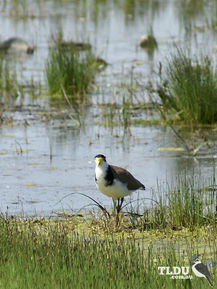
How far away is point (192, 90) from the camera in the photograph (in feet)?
35.1

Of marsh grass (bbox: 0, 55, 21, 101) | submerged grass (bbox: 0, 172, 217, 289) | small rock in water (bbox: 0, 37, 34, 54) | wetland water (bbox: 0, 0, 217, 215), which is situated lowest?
submerged grass (bbox: 0, 172, 217, 289)

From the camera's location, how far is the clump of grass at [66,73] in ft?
41.5

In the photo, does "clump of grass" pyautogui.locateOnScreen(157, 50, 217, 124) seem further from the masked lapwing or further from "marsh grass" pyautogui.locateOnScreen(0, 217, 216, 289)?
"marsh grass" pyautogui.locateOnScreen(0, 217, 216, 289)

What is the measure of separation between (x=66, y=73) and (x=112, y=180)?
20.7 ft

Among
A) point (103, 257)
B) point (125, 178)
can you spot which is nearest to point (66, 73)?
point (125, 178)

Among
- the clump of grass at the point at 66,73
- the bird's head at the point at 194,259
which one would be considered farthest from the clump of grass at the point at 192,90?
the bird's head at the point at 194,259

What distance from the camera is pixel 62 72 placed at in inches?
500

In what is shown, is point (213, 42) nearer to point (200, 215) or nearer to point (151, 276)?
point (200, 215)

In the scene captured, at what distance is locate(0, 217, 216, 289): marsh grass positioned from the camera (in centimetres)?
485

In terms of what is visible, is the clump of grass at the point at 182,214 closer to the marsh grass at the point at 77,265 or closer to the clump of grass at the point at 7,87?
the marsh grass at the point at 77,265

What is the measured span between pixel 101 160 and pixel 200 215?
3.26ft

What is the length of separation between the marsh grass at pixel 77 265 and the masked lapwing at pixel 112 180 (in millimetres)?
1049

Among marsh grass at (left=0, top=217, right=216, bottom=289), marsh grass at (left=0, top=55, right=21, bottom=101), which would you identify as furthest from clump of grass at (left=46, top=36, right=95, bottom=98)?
marsh grass at (left=0, top=217, right=216, bottom=289)

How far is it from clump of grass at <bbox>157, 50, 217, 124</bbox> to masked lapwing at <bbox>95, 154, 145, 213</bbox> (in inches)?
159
